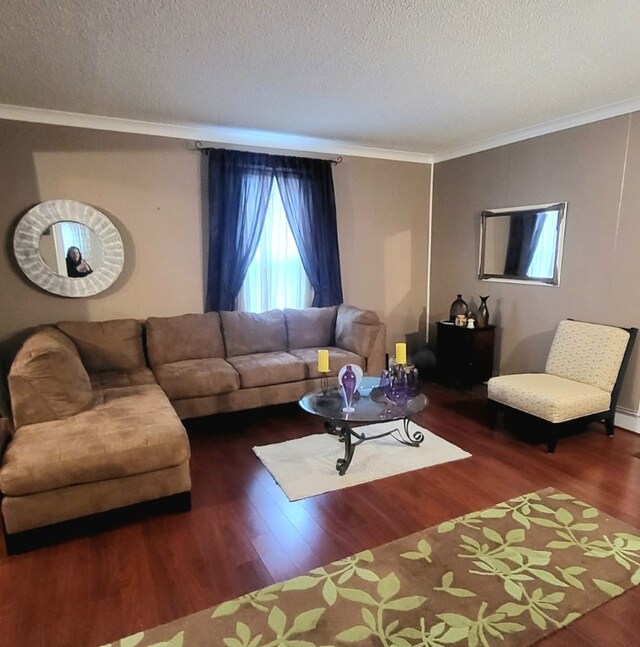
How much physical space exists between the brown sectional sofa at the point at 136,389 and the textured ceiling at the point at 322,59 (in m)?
1.66

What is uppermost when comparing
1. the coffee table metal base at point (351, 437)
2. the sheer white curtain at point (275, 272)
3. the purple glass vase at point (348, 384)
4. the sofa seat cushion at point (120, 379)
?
the sheer white curtain at point (275, 272)

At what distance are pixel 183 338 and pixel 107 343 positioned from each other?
1.99 ft

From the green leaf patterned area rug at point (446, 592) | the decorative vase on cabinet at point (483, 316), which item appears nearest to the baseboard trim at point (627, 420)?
the decorative vase on cabinet at point (483, 316)

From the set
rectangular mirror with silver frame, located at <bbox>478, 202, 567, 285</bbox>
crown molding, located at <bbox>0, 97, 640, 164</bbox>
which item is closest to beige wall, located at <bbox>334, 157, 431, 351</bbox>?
crown molding, located at <bbox>0, 97, 640, 164</bbox>

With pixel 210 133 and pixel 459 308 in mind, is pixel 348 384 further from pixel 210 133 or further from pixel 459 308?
pixel 210 133

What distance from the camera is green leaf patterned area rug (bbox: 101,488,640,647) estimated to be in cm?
168

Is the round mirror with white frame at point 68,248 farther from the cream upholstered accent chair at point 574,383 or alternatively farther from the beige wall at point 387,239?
the cream upholstered accent chair at point 574,383

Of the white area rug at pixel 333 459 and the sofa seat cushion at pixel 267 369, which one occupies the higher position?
the sofa seat cushion at pixel 267 369

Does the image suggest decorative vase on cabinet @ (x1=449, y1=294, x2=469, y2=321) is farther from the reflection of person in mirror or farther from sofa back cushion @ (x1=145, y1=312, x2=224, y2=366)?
the reflection of person in mirror

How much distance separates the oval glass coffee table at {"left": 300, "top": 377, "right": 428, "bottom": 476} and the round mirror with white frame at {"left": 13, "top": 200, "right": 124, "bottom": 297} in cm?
212

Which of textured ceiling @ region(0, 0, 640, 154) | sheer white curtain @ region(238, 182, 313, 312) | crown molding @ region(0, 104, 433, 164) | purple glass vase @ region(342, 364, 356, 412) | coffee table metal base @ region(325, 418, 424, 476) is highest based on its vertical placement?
textured ceiling @ region(0, 0, 640, 154)

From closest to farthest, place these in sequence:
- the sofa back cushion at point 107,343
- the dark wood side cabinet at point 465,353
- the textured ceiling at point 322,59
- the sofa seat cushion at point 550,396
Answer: the textured ceiling at point 322,59 → the sofa seat cushion at point 550,396 → the sofa back cushion at point 107,343 → the dark wood side cabinet at point 465,353

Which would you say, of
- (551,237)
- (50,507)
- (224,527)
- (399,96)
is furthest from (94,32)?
(551,237)

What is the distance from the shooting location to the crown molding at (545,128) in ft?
11.0
